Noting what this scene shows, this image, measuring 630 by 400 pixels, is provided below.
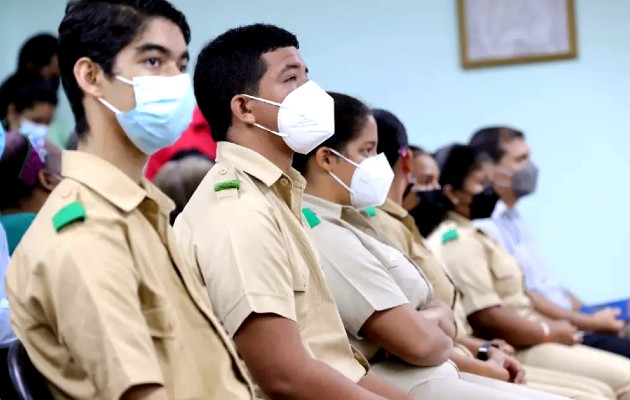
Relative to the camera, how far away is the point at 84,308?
4.85 ft

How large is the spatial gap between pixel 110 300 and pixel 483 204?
2.50 meters

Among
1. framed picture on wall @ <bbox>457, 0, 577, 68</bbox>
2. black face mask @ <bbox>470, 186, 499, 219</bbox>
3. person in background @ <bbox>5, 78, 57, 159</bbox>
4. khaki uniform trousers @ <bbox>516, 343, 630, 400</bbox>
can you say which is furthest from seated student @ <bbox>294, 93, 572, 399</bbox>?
framed picture on wall @ <bbox>457, 0, 577, 68</bbox>

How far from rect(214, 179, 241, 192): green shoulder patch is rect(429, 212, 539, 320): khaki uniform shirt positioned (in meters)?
1.52

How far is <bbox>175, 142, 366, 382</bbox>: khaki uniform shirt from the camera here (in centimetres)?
188

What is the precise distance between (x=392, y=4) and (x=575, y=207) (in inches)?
55.5

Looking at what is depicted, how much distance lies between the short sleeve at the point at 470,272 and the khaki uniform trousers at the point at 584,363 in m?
0.24

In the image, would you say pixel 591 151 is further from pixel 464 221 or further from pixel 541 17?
pixel 464 221

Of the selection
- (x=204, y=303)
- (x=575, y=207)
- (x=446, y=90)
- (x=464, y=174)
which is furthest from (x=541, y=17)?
(x=204, y=303)

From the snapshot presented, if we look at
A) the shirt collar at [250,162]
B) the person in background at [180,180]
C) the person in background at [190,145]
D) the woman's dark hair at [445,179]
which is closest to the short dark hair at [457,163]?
the woman's dark hair at [445,179]

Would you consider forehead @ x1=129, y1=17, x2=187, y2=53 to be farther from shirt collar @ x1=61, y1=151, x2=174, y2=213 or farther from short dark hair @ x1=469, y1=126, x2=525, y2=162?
short dark hair @ x1=469, y1=126, x2=525, y2=162

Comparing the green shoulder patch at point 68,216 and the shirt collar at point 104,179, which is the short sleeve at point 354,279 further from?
the green shoulder patch at point 68,216

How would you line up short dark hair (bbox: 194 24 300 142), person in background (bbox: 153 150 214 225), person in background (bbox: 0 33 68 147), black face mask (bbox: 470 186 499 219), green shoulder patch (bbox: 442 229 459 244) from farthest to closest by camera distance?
person in background (bbox: 0 33 68 147), black face mask (bbox: 470 186 499 219), green shoulder patch (bbox: 442 229 459 244), person in background (bbox: 153 150 214 225), short dark hair (bbox: 194 24 300 142)

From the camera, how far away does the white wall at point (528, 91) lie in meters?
5.21

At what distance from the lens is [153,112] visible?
167 cm
